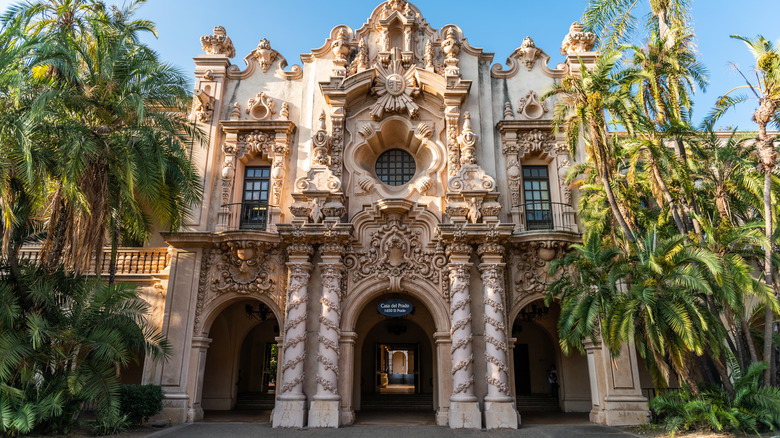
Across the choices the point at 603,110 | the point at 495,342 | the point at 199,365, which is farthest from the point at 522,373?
the point at 199,365

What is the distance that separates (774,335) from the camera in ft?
46.2

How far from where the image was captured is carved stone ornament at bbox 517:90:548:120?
62.4 ft

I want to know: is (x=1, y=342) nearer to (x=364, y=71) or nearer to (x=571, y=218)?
(x=364, y=71)

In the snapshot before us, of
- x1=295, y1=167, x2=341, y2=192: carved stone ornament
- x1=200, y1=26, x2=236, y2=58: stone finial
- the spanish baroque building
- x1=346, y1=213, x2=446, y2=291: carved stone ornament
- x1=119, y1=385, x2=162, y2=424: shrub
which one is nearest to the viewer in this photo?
x1=119, y1=385, x2=162, y2=424: shrub

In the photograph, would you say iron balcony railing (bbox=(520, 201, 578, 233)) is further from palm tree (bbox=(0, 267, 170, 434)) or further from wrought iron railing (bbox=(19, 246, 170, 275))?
wrought iron railing (bbox=(19, 246, 170, 275))

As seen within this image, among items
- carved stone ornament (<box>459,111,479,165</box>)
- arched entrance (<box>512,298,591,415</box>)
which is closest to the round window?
carved stone ornament (<box>459,111,479,165</box>)

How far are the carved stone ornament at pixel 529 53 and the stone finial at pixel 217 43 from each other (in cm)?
1198

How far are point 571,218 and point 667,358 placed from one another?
18.1 feet

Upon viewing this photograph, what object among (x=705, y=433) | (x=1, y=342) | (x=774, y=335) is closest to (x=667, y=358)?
(x=705, y=433)

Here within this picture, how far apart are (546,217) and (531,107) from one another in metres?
4.50

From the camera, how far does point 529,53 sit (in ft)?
65.3

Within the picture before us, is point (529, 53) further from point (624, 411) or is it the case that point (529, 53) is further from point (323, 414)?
point (323, 414)

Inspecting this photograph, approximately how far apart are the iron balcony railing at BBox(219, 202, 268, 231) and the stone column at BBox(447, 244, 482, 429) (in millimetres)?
6928

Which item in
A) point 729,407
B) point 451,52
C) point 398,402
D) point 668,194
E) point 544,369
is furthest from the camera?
point 544,369
